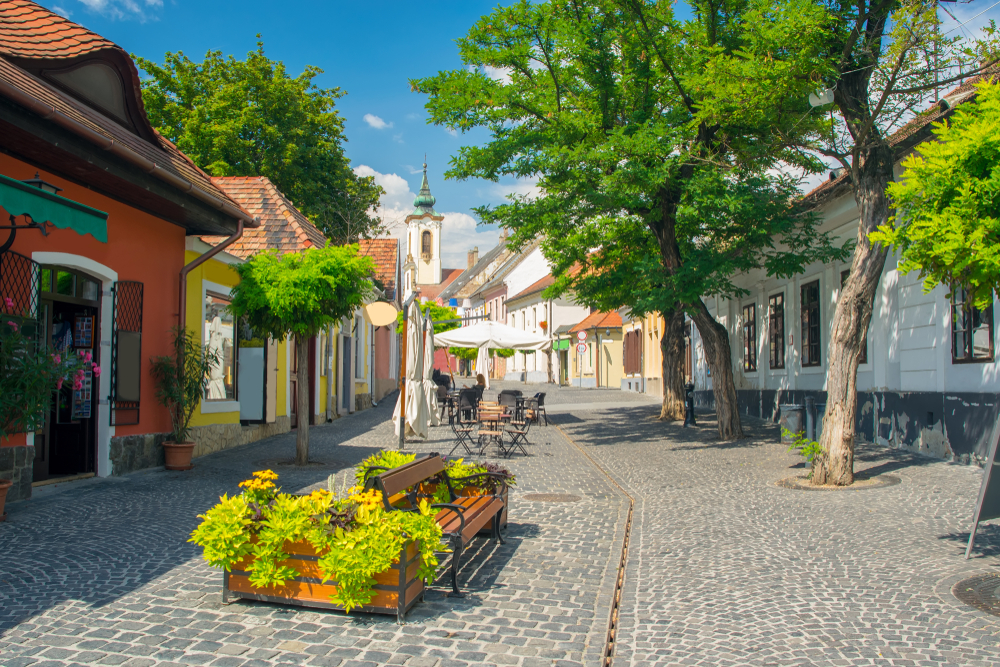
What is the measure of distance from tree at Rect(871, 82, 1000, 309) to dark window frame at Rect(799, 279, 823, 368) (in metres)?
12.4

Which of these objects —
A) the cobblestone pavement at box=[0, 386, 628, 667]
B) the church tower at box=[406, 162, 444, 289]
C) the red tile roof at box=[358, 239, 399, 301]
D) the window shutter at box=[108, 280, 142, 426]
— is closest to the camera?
the cobblestone pavement at box=[0, 386, 628, 667]

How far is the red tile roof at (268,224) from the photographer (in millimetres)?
15609

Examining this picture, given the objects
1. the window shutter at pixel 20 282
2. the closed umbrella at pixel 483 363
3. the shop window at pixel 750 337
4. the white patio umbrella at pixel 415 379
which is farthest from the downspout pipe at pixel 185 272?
the closed umbrella at pixel 483 363

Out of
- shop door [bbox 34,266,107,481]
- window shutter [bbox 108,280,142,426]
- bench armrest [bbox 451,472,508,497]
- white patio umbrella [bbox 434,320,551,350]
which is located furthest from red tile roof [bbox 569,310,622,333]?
bench armrest [bbox 451,472,508,497]

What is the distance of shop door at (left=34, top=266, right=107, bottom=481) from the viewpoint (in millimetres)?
9445

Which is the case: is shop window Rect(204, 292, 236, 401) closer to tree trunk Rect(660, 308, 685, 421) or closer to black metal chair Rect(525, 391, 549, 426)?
black metal chair Rect(525, 391, 549, 426)

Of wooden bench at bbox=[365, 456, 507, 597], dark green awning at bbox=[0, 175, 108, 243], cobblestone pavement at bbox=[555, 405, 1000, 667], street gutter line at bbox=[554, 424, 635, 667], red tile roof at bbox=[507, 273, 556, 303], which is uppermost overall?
red tile roof at bbox=[507, 273, 556, 303]

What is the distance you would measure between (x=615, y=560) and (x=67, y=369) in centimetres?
537

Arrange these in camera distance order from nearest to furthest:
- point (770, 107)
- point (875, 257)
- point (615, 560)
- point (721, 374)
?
point (615, 560), point (875, 257), point (770, 107), point (721, 374)

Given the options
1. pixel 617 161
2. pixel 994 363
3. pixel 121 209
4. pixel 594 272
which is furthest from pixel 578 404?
pixel 121 209

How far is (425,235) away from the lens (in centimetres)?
10269

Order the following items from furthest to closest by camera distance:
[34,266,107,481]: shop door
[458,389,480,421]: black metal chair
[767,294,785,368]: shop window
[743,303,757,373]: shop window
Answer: [743,303,757,373]: shop window → [767,294,785,368]: shop window → [458,389,480,421]: black metal chair → [34,266,107,481]: shop door

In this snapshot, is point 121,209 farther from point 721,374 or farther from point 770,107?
point 721,374

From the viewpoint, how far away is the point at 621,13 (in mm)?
14453
